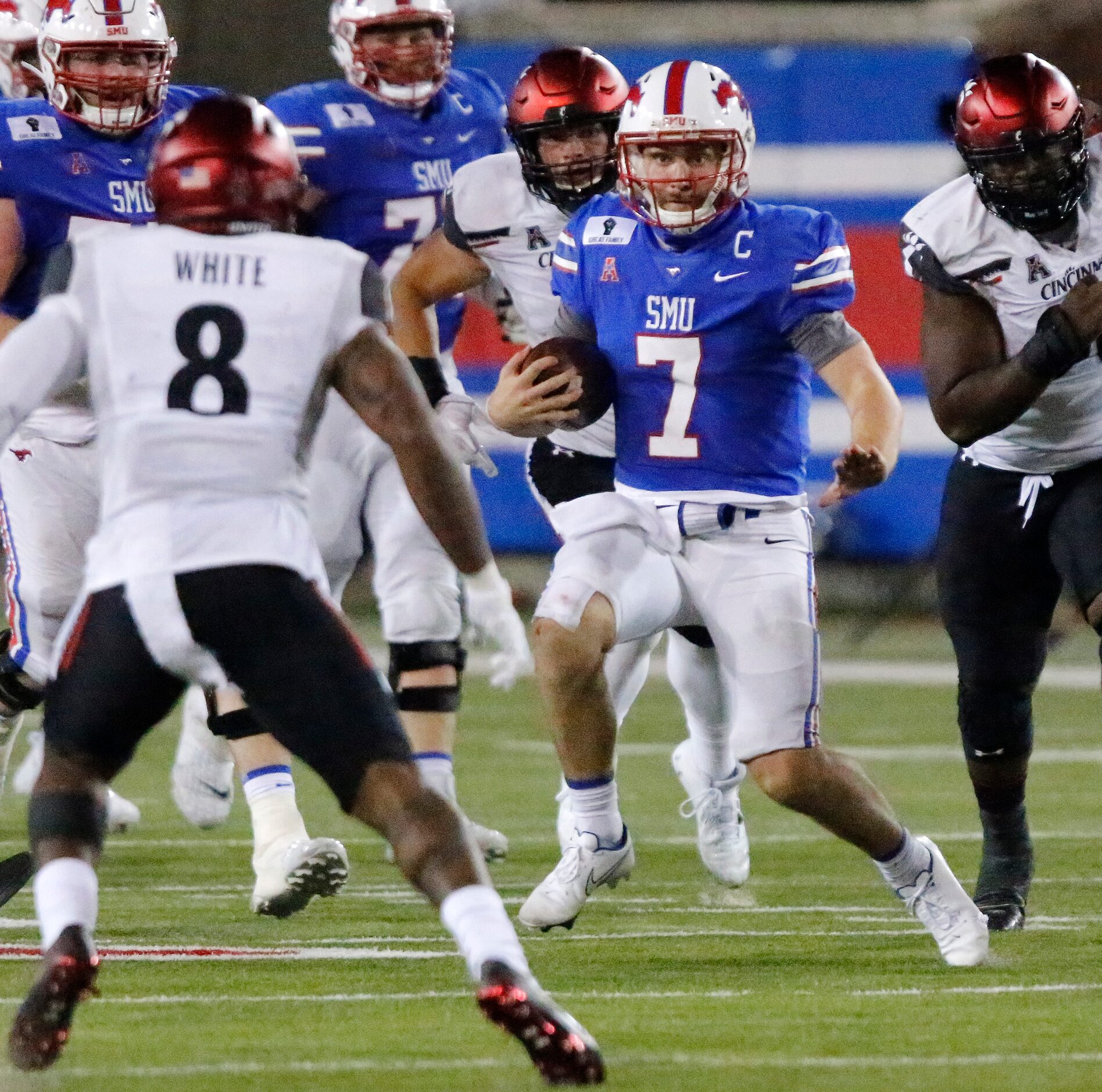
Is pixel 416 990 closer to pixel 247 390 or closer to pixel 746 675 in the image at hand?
pixel 746 675

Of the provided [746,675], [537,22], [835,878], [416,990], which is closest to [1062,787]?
[835,878]

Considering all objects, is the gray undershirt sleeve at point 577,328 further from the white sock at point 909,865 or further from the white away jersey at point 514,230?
the white sock at point 909,865

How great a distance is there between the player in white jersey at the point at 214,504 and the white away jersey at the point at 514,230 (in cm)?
223

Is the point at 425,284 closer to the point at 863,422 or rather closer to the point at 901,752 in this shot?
the point at 863,422

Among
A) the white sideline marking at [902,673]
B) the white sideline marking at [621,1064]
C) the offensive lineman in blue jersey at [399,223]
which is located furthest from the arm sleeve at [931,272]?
the white sideline marking at [902,673]

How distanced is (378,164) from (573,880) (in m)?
2.23

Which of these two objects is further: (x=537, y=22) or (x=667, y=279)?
(x=537, y=22)

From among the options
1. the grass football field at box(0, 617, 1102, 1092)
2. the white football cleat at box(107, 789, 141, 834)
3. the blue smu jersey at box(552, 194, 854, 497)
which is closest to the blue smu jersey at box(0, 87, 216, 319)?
the blue smu jersey at box(552, 194, 854, 497)

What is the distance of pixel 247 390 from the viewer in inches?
145

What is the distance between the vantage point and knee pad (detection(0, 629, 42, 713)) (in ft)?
20.2

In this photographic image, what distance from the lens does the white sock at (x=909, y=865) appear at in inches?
184

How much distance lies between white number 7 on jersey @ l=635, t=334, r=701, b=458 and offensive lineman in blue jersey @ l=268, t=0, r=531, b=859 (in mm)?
875

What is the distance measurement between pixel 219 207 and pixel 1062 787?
4.71 meters

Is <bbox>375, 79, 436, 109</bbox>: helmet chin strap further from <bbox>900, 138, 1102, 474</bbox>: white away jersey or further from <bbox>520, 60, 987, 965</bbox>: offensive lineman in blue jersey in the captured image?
<bbox>900, 138, 1102, 474</bbox>: white away jersey
